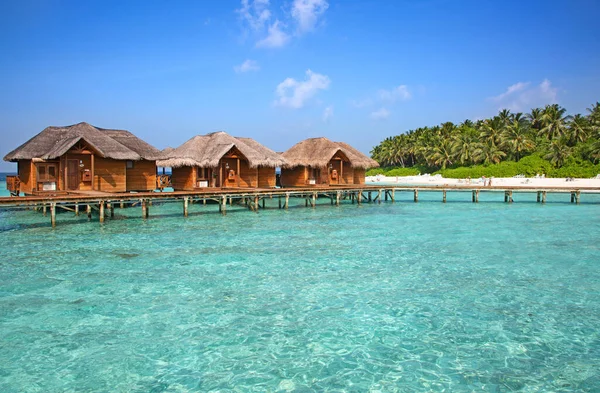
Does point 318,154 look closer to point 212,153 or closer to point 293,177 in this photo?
point 293,177

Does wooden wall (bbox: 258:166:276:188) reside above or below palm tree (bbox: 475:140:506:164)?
below

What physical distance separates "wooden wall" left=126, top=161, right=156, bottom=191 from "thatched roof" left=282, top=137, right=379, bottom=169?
8.52 metres

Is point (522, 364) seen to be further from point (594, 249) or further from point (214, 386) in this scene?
point (594, 249)

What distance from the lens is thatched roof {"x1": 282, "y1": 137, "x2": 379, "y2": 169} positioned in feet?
100

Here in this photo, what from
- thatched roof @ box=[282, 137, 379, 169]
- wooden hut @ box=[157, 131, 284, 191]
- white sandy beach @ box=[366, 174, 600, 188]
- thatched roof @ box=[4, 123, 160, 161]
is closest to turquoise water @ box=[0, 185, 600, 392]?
thatched roof @ box=[4, 123, 160, 161]

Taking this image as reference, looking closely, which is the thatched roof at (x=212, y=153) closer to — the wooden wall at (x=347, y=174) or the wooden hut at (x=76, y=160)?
the wooden hut at (x=76, y=160)

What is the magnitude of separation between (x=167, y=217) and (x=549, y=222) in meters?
18.5

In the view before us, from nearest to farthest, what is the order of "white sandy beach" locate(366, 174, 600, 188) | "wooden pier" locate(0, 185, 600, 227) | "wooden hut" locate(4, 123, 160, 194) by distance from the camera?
"wooden pier" locate(0, 185, 600, 227) < "wooden hut" locate(4, 123, 160, 194) < "white sandy beach" locate(366, 174, 600, 188)

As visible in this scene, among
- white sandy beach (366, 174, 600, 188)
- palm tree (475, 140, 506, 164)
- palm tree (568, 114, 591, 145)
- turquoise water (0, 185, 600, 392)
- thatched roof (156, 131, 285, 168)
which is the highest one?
palm tree (568, 114, 591, 145)

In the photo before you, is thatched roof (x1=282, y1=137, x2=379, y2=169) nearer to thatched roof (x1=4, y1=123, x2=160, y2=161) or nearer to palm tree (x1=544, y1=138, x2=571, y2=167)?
thatched roof (x1=4, y1=123, x2=160, y2=161)

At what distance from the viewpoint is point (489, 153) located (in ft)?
172

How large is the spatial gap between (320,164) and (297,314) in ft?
74.4

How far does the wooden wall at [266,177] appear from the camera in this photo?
28.9 meters

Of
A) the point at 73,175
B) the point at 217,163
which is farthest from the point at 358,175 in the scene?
the point at 73,175
